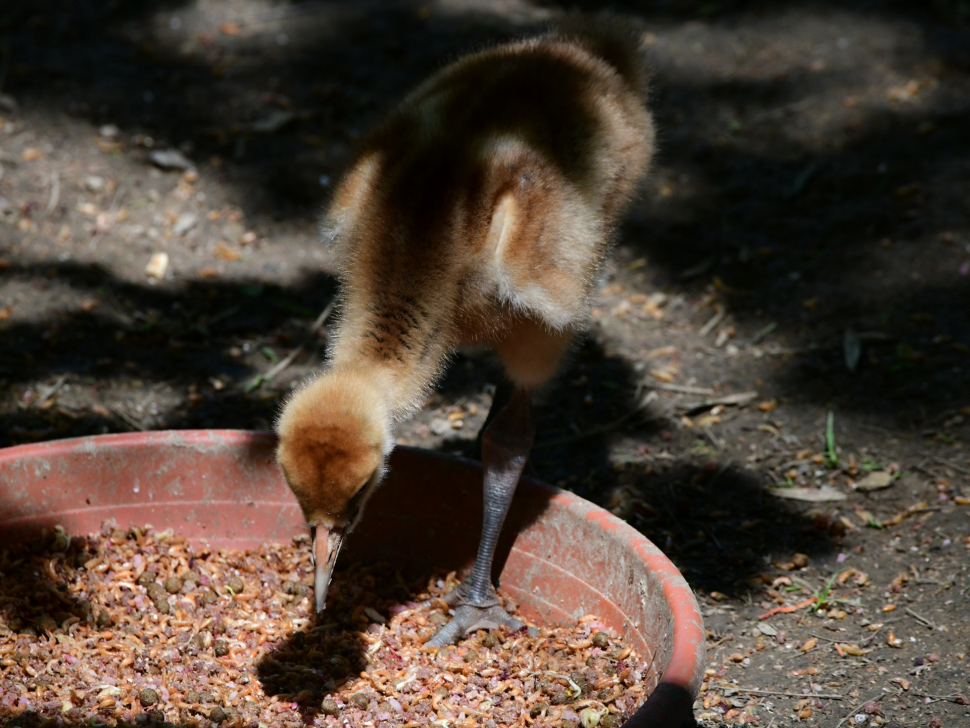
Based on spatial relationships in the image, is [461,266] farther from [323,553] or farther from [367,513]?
[367,513]

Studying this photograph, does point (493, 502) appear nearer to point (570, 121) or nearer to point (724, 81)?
point (570, 121)

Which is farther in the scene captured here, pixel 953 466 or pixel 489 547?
pixel 953 466

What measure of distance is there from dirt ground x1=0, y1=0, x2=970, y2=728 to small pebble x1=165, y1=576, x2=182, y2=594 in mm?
1184

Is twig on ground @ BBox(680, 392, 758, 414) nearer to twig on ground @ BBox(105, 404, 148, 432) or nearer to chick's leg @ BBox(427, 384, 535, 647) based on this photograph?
chick's leg @ BBox(427, 384, 535, 647)

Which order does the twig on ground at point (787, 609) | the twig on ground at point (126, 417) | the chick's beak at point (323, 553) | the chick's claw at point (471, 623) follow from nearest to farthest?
the chick's beak at point (323, 553) < the chick's claw at point (471, 623) < the twig on ground at point (787, 609) < the twig on ground at point (126, 417)

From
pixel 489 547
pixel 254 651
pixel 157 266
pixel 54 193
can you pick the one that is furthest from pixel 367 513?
pixel 54 193

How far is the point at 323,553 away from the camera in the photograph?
2.43 m

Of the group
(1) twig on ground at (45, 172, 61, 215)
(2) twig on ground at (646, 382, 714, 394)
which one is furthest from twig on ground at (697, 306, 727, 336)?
(1) twig on ground at (45, 172, 61, 215)

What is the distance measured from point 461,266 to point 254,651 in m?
1.29

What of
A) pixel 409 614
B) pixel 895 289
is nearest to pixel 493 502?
pixel 409 614

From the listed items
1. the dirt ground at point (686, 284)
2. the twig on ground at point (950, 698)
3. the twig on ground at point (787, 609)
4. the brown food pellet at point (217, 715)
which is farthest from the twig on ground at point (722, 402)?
the brown food pellet at point (217, 715)

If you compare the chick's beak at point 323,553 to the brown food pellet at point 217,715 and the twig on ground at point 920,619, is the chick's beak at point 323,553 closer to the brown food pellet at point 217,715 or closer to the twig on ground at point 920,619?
the brown food pellet at point 217,715

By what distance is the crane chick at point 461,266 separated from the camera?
2.45m

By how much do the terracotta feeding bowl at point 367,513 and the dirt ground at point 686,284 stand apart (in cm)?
53
